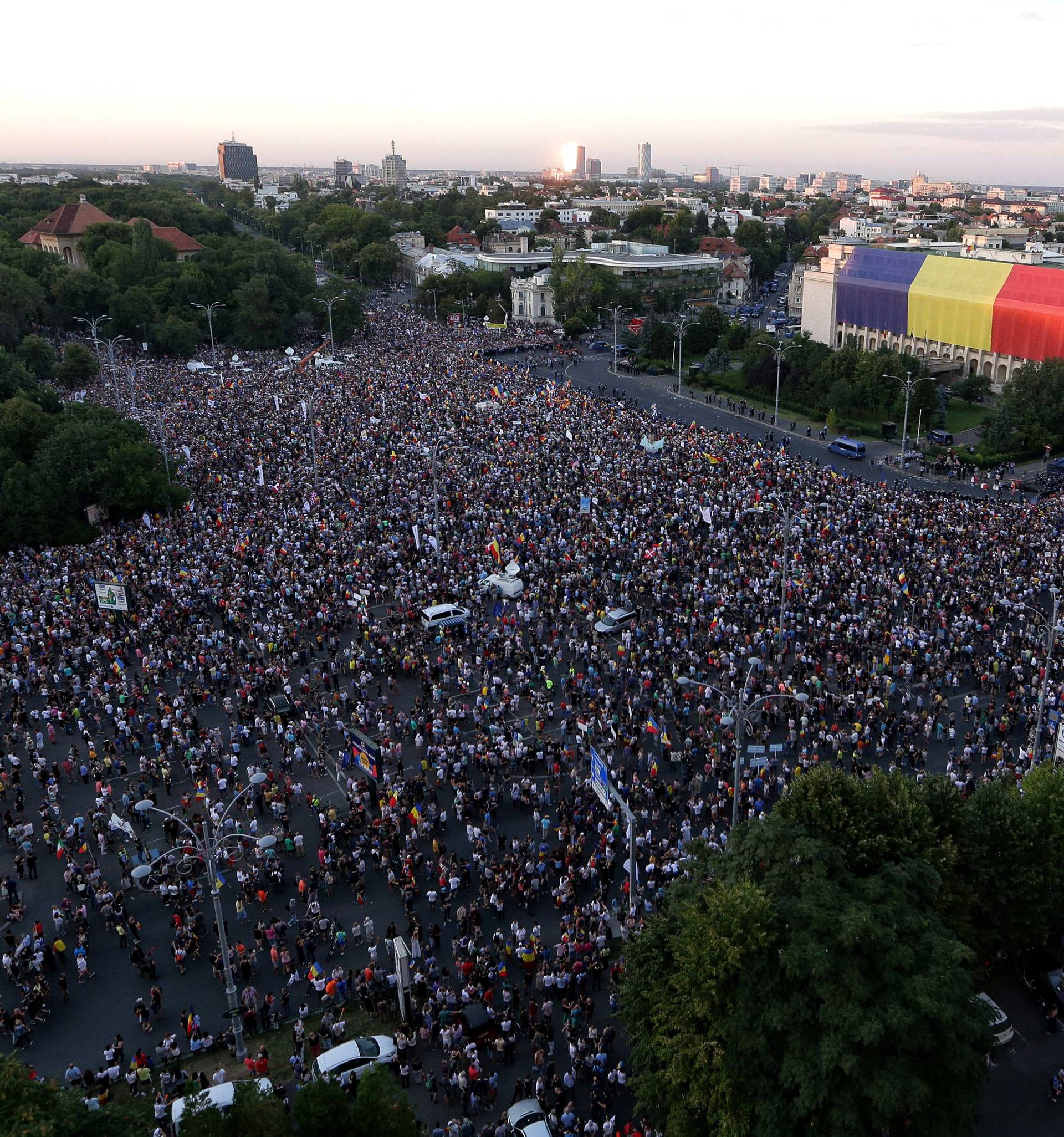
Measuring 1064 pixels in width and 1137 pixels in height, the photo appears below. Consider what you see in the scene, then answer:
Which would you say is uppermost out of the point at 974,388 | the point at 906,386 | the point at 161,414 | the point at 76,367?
the point at 76,367

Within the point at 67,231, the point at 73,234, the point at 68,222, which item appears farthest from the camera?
the point at 68,222

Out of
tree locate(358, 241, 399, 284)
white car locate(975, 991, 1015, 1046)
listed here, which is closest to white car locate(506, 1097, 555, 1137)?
white car locate(975, 991, 1015, 1046)

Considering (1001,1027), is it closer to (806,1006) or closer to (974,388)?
(806,1006)

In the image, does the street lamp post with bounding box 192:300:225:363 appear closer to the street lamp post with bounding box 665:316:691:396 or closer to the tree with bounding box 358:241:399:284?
the tree with bounding box 358:241:399:284

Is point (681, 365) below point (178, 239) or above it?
below

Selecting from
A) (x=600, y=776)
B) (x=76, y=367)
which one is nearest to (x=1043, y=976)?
(x=600, y=776)

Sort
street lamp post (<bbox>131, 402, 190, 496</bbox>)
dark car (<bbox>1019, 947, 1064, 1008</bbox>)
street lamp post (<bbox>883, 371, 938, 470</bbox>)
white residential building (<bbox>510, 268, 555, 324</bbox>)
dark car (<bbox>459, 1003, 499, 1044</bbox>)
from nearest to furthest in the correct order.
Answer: dark car (<bbox>459, 1003, 499, 1044</bbox>)
dark car (<bbox>1019, 947, 1064, 1008</bbox>)
street lamp post (<bbox>131, 402, 190, 496</bbox>)
street lamp post (<bbox>883, 371, 938, 470</bbox>)
white residential building (<bbox>510, 268, 555, 324</bbox>)
